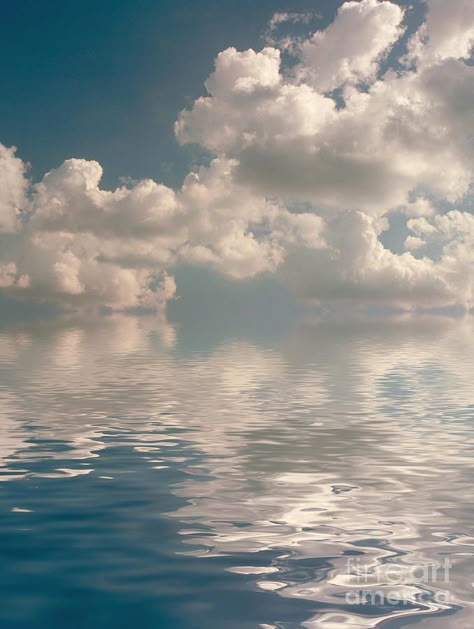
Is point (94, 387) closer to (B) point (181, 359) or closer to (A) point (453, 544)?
(B) point (181, 359)

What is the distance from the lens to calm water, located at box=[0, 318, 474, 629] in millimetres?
12672

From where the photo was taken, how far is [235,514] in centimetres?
1889

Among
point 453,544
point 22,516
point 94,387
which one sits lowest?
point 453,544

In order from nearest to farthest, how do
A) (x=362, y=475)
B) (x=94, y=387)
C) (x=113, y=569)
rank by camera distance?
(x=113, y=569), (x=362, y=475), (x=94, y=387)

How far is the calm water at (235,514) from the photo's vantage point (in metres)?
12.7

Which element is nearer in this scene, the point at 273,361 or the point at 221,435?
the point at 221,435

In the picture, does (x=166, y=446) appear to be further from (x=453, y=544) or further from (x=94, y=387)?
(x=94, y=387)

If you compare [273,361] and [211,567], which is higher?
[273,361]

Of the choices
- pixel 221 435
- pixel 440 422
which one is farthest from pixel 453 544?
pixel 440 422

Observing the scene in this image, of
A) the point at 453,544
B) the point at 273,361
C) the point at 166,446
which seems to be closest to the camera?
the point at 453,544

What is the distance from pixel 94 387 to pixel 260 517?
37.0 metres

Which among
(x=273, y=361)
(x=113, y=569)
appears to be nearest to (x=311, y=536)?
(x=113, y=569)

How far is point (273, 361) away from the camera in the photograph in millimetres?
83875

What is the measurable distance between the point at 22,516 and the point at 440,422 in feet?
87.5
